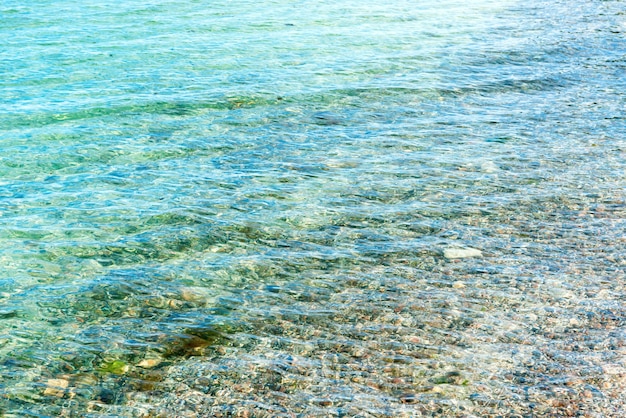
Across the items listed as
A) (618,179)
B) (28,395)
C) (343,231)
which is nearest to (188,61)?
(343,231)

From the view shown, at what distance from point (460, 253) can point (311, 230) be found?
164cm

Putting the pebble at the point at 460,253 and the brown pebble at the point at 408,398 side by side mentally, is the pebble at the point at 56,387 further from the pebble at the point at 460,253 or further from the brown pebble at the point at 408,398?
the pebble at the point at 460,253

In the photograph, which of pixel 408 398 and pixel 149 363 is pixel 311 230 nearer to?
pixel 149 363

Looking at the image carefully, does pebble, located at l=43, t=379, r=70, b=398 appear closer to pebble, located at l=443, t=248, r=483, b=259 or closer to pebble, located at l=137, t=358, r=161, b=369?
pebble, located at l=137, t=358, r=161, b=369

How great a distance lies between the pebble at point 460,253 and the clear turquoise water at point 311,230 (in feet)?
0.41

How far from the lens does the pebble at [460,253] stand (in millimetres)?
6863

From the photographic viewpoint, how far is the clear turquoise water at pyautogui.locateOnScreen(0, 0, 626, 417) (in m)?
5.14

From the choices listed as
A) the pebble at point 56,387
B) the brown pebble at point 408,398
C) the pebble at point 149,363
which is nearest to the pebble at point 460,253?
the brown pebble at point 408,398

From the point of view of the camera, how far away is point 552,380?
5.00m

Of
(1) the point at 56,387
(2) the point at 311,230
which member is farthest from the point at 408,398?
(2) the point at 311,230

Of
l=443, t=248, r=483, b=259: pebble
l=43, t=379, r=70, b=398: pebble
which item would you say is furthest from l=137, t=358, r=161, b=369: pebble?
l=443, t=248, r=483, b=259: pebble

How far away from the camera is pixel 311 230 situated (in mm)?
7508

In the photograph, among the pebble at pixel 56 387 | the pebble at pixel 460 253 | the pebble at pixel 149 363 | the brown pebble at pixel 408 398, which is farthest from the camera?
the pebble at pixel 460 253

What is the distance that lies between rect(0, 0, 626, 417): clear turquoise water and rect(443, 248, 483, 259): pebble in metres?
0.13
